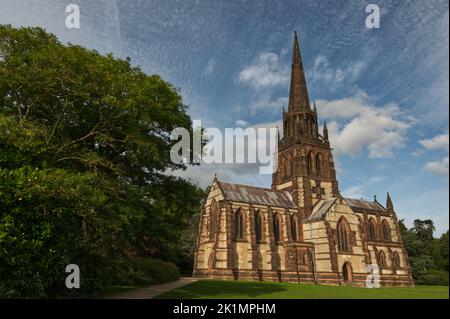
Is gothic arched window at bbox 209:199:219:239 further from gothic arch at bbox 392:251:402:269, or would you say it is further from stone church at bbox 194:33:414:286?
gothic arch at bbox 392:251:402:269

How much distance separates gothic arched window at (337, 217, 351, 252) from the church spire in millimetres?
19141

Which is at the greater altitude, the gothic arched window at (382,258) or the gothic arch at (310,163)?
the gothic arch at (310,163)

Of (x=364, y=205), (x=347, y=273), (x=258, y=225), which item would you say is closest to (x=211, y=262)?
(x=258, y=225)

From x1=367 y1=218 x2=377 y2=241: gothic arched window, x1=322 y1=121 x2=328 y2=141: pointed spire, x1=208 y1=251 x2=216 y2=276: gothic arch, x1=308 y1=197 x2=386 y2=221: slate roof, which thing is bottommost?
x1=208 y1=251 x2=216 y2=276: gothic arch

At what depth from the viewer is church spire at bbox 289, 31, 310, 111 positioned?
57500mm

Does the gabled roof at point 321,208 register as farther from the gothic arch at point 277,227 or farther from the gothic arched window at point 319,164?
the gothic arched window at point 319,164

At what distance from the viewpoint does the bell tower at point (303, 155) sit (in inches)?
2077

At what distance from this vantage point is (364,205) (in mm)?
59156

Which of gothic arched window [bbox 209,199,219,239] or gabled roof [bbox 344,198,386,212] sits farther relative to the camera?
gabled roof [bbox 344,198,386,212]

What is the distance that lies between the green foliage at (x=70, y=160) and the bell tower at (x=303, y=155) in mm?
32180

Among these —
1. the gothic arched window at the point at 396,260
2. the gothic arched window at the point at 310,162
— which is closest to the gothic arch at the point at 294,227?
the gothic arched window at the point at 310,162

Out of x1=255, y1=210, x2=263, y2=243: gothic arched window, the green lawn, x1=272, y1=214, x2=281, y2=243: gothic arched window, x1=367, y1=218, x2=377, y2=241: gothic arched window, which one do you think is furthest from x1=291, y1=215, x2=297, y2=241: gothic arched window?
the green lawn

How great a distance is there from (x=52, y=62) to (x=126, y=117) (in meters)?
4.56

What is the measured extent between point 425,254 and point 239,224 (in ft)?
151
